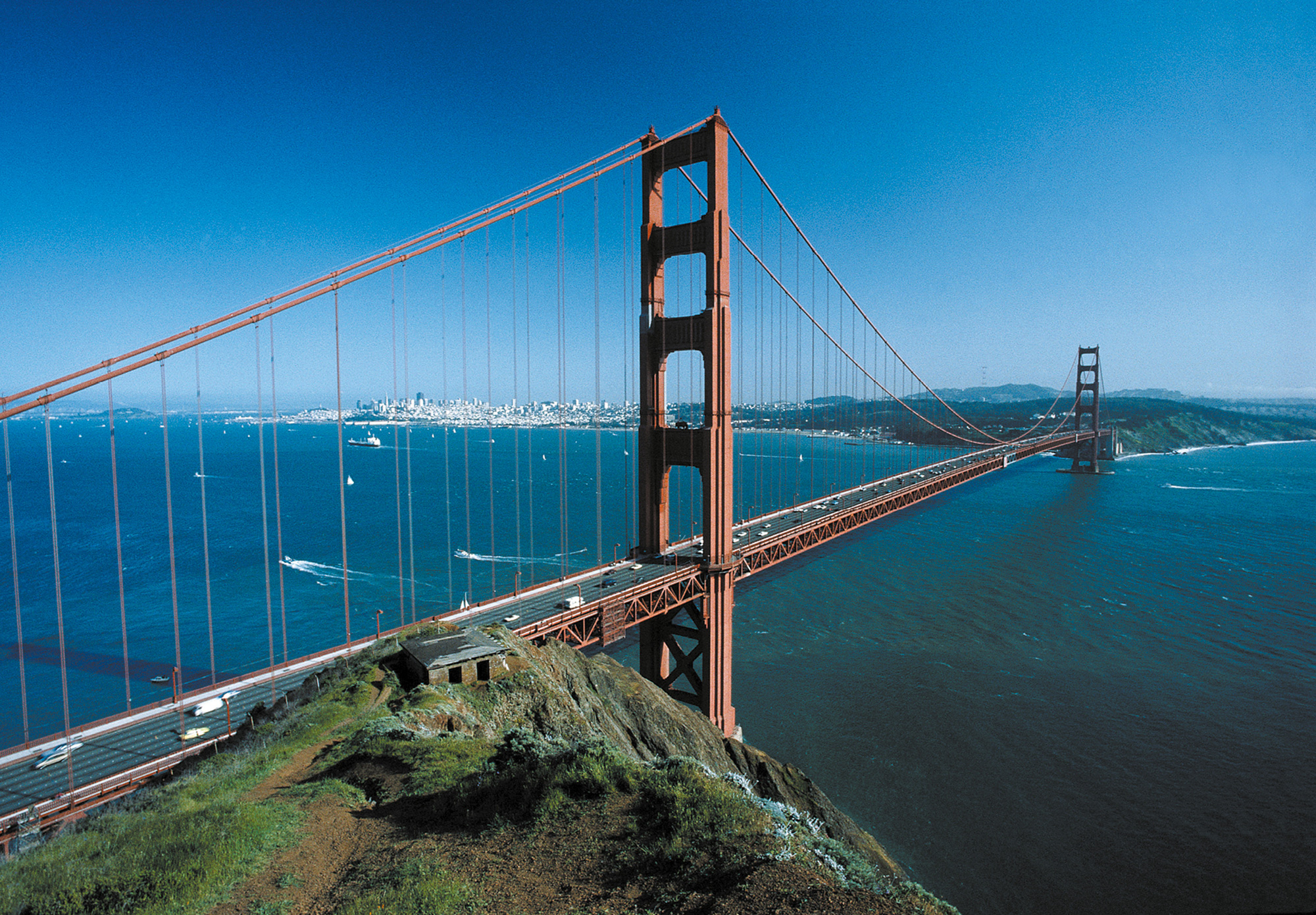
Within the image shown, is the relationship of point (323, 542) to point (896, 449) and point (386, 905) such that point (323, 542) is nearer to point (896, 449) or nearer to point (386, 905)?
point (386, 905)

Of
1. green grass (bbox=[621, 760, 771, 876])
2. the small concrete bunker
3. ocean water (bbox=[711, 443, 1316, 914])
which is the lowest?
ocean water (bbox=[711, 443, 1316, 914])

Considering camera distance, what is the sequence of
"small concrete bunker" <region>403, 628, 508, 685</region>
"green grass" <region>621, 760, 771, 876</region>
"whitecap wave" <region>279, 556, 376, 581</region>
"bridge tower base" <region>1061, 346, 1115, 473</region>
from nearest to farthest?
"green grass" <region>621, 760, 771, 876</region> < "small concrete bunker" <region>403, 628, 508, 685</region> < "whitecap wave" <region>279, 556, 376, 581</region> < "bridge tower base" <region>1061, 346, 1115, 473</region>

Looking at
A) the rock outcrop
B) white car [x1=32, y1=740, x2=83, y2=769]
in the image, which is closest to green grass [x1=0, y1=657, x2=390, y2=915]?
the rock outcrop

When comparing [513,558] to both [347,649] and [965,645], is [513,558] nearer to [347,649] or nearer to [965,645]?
[347,649]

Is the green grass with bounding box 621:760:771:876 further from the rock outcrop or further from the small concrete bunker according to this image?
the small concrete bunker

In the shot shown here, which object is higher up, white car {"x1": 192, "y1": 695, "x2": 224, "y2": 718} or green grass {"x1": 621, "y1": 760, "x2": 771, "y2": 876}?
green grass {"x1": 621, "y1": 760, "x2": 771, "y2": 876}

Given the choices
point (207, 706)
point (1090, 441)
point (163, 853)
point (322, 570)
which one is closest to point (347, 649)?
point (207, 706)

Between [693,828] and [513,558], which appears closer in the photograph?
[693,828]
